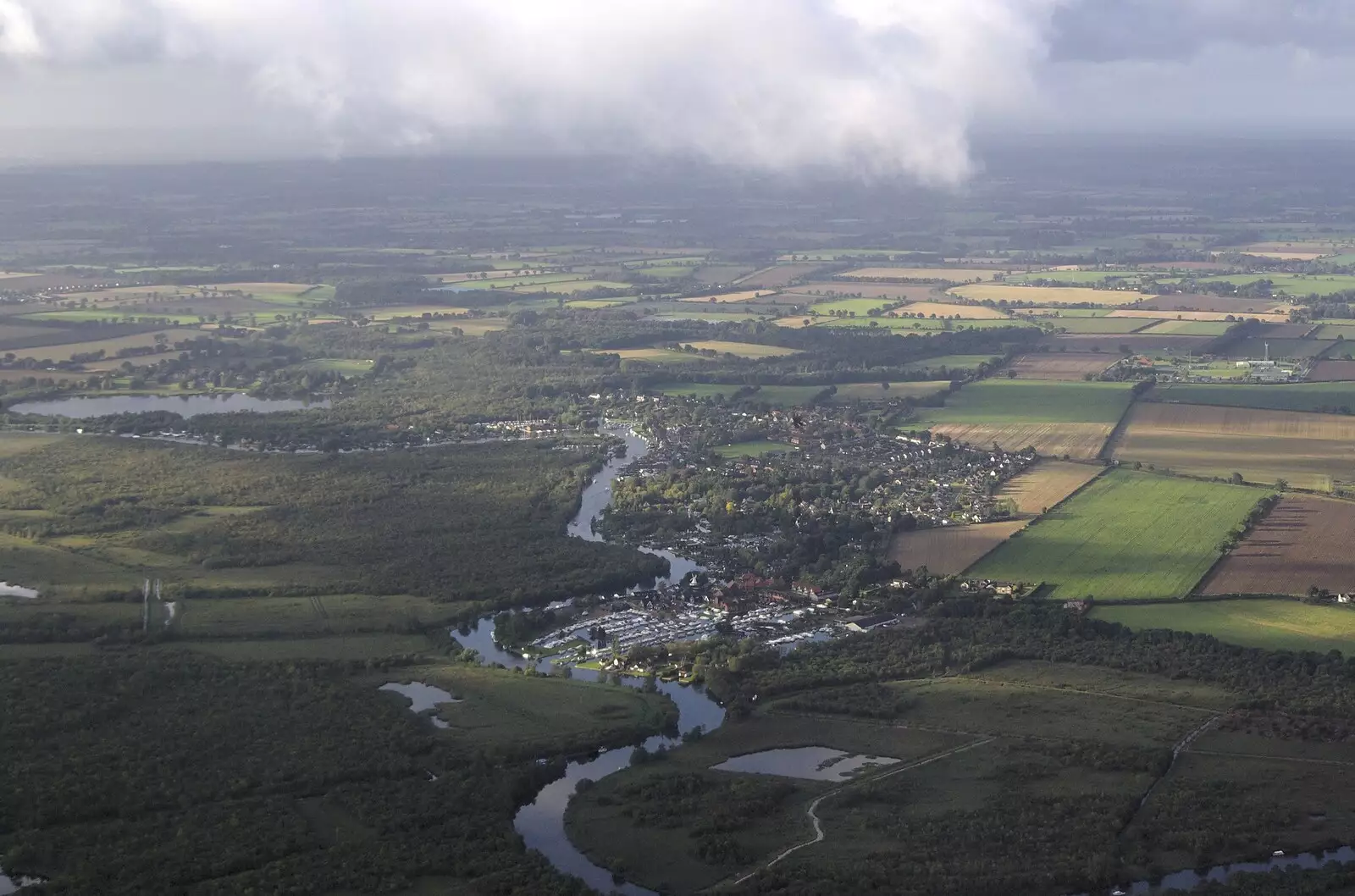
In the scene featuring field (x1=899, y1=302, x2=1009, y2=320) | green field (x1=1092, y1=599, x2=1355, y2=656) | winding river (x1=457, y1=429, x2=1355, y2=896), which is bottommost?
winding river (x1=457, y1=429, x2=1355, y2=896)

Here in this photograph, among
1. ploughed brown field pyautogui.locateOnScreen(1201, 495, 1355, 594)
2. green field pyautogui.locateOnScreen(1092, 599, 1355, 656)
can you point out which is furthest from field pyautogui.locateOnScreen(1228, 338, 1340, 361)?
green field pyautogui.locateOnScreen(1092, 599, 1355, 656)

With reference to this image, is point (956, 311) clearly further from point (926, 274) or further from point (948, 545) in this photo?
point (948, 545)

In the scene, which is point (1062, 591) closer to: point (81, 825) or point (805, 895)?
point (805, 895)

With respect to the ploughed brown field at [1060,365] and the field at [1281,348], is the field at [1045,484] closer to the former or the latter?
the ploughed brown field at [1060,365]

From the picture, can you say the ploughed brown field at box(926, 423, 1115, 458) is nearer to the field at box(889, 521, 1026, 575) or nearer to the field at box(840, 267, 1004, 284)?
the field at box(889, 521, 1026, 575)

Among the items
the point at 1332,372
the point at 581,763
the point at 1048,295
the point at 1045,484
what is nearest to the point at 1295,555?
the point at 1045,484

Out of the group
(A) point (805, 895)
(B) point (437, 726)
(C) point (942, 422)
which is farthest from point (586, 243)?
(A) point (805, 895)

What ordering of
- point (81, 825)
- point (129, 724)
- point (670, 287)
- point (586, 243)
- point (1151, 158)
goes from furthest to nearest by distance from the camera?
point (1151, 158) < point (586, 243) < point (670, 287) < point (129, 724) < point (81, 825)

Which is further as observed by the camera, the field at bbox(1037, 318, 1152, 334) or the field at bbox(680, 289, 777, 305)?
the field at bbox(680, 289, 777, 305)
